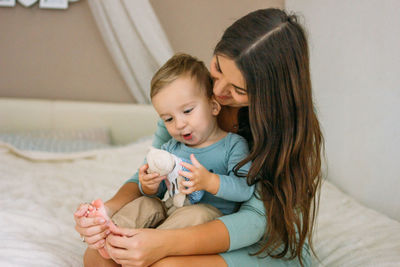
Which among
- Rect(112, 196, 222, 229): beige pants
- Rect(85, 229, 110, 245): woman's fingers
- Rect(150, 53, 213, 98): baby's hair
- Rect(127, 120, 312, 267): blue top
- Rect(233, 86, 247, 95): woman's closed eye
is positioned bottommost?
Rect(127, 120, 312, 267): blue top

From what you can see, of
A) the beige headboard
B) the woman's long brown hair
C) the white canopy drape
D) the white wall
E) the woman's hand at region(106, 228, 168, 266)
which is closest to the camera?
the woman's hand at region(106, 228, 168, 266)

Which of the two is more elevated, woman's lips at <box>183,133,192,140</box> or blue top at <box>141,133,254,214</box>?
woman's lips at <box>183,133,192,140</box>

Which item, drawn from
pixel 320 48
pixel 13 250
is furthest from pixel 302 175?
pixel 320 48

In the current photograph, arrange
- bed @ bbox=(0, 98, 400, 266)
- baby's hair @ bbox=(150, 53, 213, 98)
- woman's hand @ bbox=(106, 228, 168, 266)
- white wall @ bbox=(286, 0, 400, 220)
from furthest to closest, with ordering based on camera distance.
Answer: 1. white wall @ bbox=(286, 0, 400, 220)
2. bed @ bbox=(0, 98, 400, 266)
3. baby's hair @ bbox=(150, 53, 213, 98)
4. woman's hand @ bbox=(106, 228, 168, 266)

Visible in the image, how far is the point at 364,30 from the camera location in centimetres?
178

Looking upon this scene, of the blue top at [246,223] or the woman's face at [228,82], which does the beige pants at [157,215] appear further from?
the woman's face at [228,82]

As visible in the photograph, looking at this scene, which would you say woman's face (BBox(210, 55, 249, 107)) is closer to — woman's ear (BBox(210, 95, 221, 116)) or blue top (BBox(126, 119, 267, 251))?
woman's ear (BBox(210, 95, 221, 116))

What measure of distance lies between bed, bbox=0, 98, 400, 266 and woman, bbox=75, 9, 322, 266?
0.27 m

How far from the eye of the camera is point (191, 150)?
1.11 meters

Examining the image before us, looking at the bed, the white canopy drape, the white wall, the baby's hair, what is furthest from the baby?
the white canopy drape

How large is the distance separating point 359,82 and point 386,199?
1.85 ft

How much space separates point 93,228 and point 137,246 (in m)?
0.13

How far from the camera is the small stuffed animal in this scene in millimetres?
953

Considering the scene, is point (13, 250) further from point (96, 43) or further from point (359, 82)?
point (96, 43)
